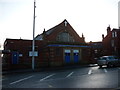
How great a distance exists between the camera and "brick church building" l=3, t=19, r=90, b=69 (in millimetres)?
22719

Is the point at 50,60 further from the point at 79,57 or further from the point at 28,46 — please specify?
the point at 79,57

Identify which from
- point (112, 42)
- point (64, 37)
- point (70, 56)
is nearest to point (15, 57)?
point (70, 56)

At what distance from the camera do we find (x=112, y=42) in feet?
139

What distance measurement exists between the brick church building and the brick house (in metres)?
15.1

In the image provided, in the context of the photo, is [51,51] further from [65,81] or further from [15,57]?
Result: [65,81]

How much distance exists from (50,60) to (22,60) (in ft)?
16.2

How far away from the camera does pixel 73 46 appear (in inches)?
1062

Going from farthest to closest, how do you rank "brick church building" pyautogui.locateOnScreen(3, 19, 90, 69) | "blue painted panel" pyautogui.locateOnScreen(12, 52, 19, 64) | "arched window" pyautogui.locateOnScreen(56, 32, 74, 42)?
"arched window" pyautogui.locateOnScreen(56, 32, 74, 42) → "brick church building" pyautogui.locateOnScreen(3, 19, 90, 69) → "blue painted panel" pyautogui.locateOnScreen(12, 52, 19, 64)

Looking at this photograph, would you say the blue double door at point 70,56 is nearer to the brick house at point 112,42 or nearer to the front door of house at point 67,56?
the front door of house at point 67,56

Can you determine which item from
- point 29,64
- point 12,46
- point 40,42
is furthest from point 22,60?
point 40,42

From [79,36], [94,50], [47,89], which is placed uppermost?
[79,36]

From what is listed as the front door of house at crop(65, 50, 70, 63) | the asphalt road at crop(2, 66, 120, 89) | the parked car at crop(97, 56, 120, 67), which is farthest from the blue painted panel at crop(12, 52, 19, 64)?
the parked car at crop(97, 56, 120, 67)

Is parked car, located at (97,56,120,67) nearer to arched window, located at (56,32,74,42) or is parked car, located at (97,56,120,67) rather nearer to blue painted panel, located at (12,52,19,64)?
arched window, located at (56,32,74,42)

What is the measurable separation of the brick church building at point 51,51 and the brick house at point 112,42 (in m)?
15.1
